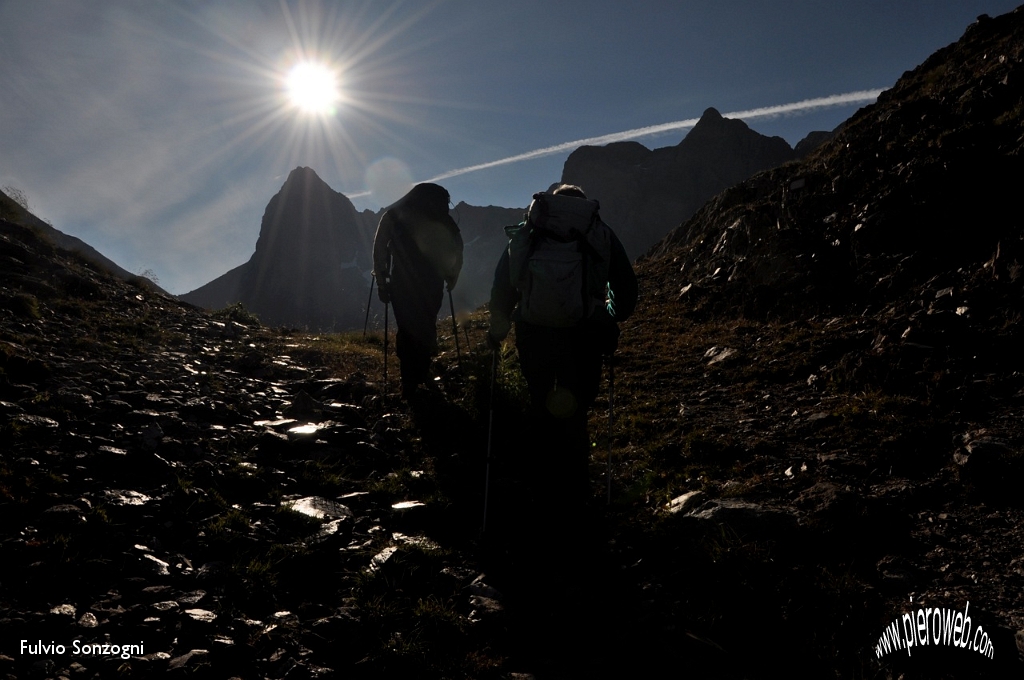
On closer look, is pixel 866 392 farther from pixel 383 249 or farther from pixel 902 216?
pixel 383 249

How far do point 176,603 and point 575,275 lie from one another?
13.3 ft

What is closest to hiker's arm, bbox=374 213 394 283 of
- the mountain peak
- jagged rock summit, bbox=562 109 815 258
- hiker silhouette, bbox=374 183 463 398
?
hiker silhouette, bbox=374 183 463 398

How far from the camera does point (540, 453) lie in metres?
5.52

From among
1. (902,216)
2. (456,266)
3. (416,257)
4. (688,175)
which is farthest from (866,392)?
(688,175)

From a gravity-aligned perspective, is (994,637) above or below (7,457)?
below

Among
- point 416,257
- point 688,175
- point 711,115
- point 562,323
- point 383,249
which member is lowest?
point 562,323

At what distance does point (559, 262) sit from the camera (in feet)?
17.2

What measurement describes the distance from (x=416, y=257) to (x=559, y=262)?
16.6 feet

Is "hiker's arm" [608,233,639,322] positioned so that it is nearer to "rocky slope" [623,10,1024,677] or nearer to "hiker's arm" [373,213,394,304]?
"rocky slope" [623,10,1024,677]

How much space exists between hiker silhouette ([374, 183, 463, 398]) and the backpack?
172 inches

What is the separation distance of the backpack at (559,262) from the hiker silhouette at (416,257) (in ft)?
14.3

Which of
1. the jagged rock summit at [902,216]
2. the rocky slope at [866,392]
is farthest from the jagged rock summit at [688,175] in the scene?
the rocky slope at [866,392]

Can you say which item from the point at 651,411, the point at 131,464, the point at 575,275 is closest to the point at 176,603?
the point at 131,464

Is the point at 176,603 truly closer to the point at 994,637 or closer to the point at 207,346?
the point at 994,637
